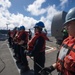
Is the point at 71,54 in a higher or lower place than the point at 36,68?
higher

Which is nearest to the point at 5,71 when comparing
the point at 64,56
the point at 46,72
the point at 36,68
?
the point at 36,68

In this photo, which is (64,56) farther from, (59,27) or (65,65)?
(59,27)

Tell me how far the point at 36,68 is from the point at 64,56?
3.15 m

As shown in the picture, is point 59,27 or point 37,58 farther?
point 59,27

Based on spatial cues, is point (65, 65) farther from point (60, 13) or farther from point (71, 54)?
point (60, 13)

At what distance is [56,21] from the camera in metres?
19.2

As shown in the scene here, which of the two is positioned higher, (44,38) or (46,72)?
(44,38)

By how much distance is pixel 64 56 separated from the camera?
91.2 inches

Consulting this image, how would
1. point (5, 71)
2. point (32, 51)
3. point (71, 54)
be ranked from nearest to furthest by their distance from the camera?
point (71, 54) < point (32, 51) < point (5, 71)

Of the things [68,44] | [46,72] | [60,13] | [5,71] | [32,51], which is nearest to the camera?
[68,44]

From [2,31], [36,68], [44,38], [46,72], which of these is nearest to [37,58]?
[36,68]

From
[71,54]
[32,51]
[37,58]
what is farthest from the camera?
[37,58]

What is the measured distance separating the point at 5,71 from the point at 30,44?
11.6 ft

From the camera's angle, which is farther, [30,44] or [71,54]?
[30,44]
